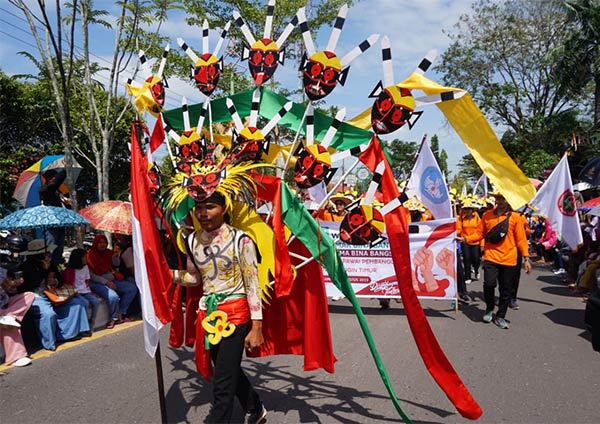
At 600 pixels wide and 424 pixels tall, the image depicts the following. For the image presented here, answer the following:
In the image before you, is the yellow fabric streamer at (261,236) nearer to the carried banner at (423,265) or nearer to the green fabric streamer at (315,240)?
the green fabric streamer at (315,240)

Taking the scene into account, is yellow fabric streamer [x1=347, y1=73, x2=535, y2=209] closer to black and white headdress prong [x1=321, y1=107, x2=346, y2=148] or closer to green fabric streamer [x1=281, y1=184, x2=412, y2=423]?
black and white headdress prong [x1=321, y1=107, x2=346, y2=148]

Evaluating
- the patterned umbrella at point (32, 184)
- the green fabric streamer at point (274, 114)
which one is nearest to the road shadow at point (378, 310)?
the green fabric streamer at point (274, 114)

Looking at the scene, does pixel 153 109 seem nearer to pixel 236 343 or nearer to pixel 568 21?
pixel 236 343

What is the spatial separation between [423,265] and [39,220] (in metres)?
5.56

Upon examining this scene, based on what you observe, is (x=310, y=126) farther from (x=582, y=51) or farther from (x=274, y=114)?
(x=582, y=51)

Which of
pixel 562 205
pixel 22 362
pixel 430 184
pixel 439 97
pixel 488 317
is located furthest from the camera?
pixel 430 184

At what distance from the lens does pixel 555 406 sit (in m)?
3.95

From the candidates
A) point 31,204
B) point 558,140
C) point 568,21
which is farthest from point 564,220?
point 558,140

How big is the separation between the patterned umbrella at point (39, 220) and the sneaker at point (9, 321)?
1.19m

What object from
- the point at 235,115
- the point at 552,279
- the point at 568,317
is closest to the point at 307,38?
the point at 235,115

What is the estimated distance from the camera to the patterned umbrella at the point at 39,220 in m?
5.81

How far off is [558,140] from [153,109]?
76.1ft

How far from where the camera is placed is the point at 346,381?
4.52 metres

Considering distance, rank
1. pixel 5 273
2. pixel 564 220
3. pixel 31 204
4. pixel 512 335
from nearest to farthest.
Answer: pixel 5 273, pixel 512 335, pixel 564 220, pixel 31 204
